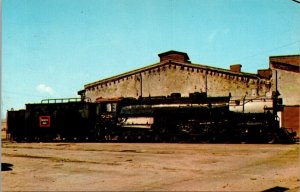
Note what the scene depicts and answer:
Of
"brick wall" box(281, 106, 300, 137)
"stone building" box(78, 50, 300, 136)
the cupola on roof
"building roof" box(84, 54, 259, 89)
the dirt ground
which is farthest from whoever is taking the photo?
the cupola on roof

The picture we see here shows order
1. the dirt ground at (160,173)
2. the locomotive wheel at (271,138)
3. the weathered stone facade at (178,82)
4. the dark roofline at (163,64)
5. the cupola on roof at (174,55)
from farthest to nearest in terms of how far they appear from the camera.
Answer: the cupola on roof at (174,55)
the dark roofline at (163,64)
the weathered stone facade at (178,82)
the locomotive wheel at (271,138)
the dirt ground at (160,173)

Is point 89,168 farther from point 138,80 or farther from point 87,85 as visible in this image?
point 87,85

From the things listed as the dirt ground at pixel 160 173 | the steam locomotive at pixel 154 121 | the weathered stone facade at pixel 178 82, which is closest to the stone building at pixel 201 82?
the weathered stone facade at pixel 178 82

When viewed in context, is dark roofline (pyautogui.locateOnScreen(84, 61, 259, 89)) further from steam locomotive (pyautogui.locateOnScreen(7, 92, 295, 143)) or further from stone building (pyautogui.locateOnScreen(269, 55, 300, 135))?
steam locomotive (pyautogui.locateOnScreen(7, 92, 295, 143))

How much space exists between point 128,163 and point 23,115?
1809 centimetres

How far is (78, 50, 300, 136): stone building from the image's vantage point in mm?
31625

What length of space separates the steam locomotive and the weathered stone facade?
1112 cm

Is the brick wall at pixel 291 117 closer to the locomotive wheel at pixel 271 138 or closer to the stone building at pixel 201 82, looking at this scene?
the stone building at pixel 201 82

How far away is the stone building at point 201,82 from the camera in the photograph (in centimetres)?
3162

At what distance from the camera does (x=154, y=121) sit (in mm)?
23594

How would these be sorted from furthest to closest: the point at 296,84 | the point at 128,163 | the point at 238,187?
1. the point at 296,84
2. the point at 128,163
3. the point at 238,187

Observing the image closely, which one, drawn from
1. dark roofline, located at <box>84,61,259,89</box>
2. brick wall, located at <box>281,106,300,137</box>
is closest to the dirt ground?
brick wall, located at <box>281,106,300,137</box>

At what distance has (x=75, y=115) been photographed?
26.9 metres

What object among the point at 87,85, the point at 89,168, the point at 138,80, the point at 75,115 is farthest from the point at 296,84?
the point at 89,168
